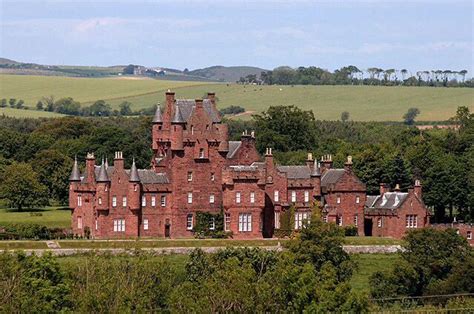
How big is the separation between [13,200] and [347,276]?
126ft

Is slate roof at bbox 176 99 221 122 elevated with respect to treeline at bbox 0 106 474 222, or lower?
elevated

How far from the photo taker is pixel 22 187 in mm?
114312

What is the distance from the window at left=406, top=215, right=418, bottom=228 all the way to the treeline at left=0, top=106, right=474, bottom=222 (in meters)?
8.01

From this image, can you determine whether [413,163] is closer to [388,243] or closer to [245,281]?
[388,243]

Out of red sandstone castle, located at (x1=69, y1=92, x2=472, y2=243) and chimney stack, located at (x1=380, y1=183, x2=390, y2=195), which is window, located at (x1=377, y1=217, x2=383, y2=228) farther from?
red sandstone castle, located at (x1=69, y1=92, x2=472, y2=243)

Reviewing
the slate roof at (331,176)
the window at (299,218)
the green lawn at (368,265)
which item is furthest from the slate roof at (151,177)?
the green lawn at (368,265)

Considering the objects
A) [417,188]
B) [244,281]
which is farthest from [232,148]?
[244,281]

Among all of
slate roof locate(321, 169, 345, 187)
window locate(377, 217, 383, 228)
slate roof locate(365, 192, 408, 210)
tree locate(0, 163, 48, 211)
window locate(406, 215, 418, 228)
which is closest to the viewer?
window locate(406, 215, 418, 228)

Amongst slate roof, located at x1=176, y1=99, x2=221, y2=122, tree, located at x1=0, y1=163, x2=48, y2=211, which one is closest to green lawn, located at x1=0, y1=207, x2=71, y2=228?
tree, located at x1=0, y1=163, x2=48, y2=211

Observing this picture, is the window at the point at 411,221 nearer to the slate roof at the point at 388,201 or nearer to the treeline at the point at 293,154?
the slate roof at the point at 388,201

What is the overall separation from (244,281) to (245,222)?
92.8 ft

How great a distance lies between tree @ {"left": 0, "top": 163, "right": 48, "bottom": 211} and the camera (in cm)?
11444

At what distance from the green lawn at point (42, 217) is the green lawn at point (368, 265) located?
20907mm

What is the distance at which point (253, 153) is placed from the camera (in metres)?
101
